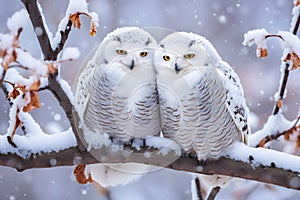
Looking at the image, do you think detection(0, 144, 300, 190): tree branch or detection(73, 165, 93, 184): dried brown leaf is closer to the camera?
detection(0, 144, 300, 190): tree branch

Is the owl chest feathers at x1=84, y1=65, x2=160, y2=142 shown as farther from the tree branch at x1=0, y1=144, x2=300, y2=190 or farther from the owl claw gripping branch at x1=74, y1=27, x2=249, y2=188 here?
the tree branch at x1=0, y1=144, x2=300, y2=190

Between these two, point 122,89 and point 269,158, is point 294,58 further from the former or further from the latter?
point 122,89

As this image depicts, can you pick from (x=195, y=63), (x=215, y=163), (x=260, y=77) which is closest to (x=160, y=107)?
(x=195, y=63)

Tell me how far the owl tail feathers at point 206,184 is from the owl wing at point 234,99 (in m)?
0.22

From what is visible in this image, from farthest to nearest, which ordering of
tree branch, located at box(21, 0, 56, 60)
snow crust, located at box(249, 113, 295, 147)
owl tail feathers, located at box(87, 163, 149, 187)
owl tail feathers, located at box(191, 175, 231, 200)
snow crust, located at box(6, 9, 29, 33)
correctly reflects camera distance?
owl tail feathers, located at box(87, 163, 149, 187)
owl tail feathers, located at box(191, 175, 231, 200)
snow crust, located at box(249, 113, 295, 147)
tree branch, located at box(21, 0, 56, 60)
snow crust, located at box(6, 9, 29, 33)

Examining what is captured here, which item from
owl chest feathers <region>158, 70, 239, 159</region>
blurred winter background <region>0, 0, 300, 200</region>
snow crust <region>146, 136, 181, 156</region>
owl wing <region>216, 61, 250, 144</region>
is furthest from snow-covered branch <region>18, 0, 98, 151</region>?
blurred winter background <region>0, 0, 300, 200</region>

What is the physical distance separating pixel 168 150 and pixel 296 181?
0.51 m

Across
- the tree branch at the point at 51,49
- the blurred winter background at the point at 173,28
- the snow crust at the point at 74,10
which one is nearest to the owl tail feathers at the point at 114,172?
the tree branch at the point at 51,49

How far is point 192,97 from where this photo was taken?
95.3 inches

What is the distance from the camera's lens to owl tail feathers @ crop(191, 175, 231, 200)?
8.24ft

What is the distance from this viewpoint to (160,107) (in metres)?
2.50

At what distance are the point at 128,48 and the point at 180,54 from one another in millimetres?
237

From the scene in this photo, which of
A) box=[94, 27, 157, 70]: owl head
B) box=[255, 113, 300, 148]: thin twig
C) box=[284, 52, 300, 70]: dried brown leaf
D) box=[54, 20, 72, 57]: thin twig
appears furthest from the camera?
box=[94, 27, 157, 70]: owl head

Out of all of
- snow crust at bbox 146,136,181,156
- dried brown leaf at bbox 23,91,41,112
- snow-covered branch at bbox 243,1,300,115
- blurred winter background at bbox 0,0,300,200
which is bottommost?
blurred winter background at bbox 0,0,300,200
